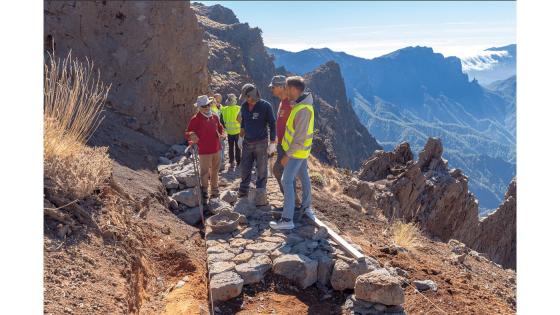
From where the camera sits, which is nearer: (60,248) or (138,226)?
(60,248)

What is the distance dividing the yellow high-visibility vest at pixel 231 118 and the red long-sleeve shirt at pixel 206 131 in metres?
2.31

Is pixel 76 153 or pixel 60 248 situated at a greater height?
pixel 76 153

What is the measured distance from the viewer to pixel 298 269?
5.26 meters

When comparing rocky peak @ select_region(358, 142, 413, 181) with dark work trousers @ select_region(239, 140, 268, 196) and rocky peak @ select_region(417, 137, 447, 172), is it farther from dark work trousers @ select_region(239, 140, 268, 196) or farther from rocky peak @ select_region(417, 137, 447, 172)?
dark work trousers @ select_region(239, 140, 268, 196)

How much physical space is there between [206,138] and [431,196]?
13.6 metres

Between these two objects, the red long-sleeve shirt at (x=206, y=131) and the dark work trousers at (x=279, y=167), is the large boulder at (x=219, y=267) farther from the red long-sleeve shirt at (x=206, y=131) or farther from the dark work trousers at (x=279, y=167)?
the red long-sleeve shirt at (x=206, y=131)

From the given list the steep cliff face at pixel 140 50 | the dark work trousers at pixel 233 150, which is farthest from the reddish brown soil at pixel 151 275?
the steep cliff face at pixel 140 50

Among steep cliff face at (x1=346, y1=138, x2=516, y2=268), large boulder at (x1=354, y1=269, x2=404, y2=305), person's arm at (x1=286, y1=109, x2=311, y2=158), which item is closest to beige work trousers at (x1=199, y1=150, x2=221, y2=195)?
person's arm at (x1=286, y1=109, x2=311, y2=158)

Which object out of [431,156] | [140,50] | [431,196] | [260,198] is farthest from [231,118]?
[431,156]

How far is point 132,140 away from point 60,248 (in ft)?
24.8

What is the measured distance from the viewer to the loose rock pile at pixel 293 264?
4609 millimetres
